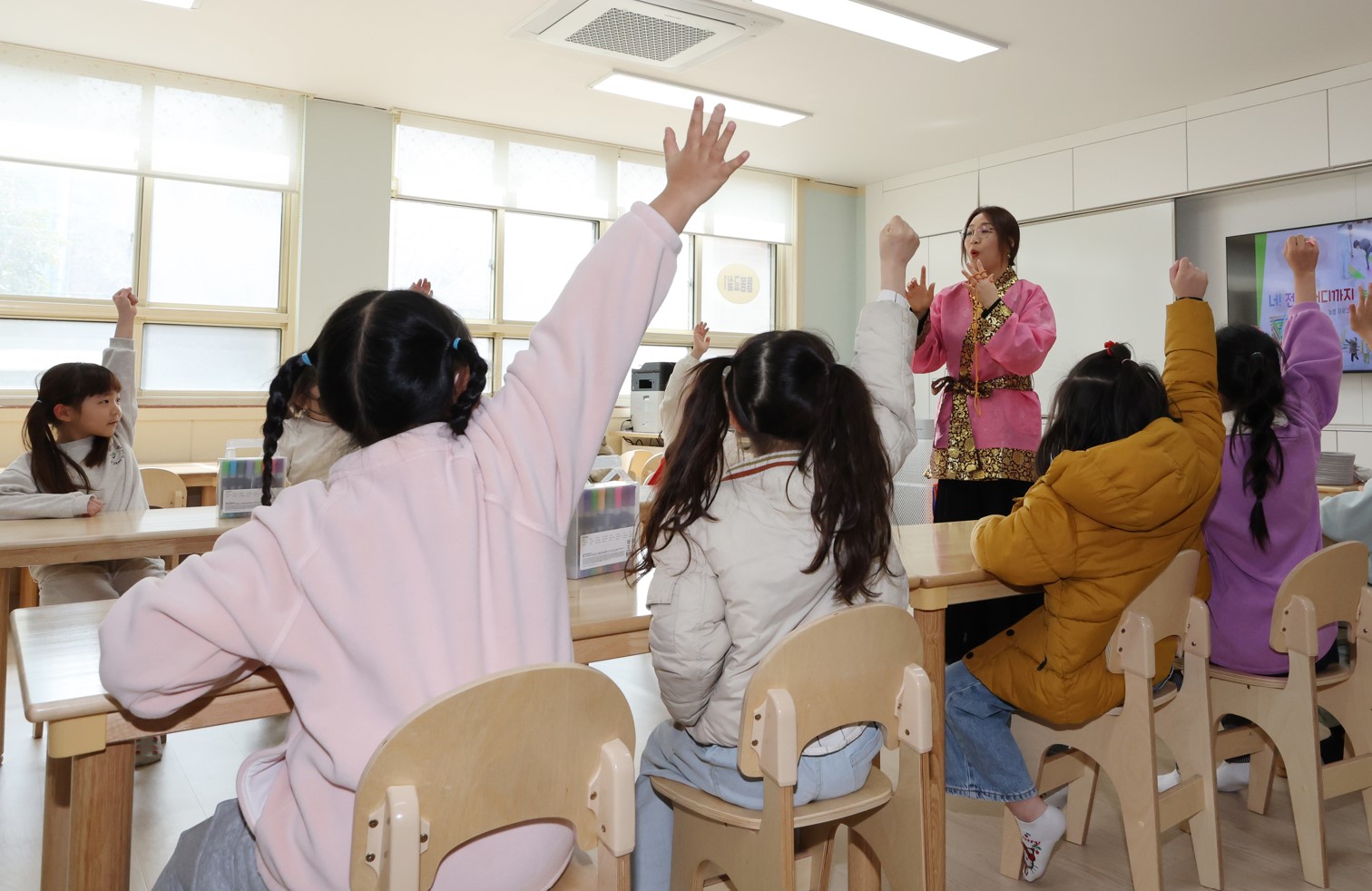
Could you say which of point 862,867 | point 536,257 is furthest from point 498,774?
point 536,257

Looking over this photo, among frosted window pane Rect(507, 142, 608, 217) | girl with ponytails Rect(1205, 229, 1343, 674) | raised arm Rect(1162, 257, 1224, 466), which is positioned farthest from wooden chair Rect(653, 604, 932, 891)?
frosted window pane Rect(507, 142, 608, 217)

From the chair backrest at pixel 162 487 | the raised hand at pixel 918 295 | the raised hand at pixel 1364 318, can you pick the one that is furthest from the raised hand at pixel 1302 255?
the chair backrest at pixel 162 487

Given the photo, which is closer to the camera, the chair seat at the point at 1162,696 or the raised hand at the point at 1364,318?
the chair seat at the point at 1162,696

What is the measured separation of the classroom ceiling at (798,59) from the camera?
406 centimetres

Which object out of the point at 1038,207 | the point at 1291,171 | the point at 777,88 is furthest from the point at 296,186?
the point at 1291,171

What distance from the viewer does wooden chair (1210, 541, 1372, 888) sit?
1.80 metres

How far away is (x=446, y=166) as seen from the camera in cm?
573

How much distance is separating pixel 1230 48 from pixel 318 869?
5.07 m

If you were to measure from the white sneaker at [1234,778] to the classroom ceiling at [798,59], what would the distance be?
309 centimetres

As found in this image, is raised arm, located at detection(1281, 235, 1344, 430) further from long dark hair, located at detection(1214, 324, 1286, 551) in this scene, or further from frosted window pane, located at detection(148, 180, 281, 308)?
frosted window pane, located at detection(148, 180, 281, 308)

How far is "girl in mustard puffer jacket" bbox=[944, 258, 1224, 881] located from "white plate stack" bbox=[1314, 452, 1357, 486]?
1.64m

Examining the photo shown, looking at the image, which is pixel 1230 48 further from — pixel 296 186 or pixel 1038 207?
pixel 296 186

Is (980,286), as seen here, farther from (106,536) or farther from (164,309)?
(164,309)

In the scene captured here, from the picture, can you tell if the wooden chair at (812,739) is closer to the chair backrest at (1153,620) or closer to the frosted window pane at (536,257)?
the chair backrest at (1153,620)
